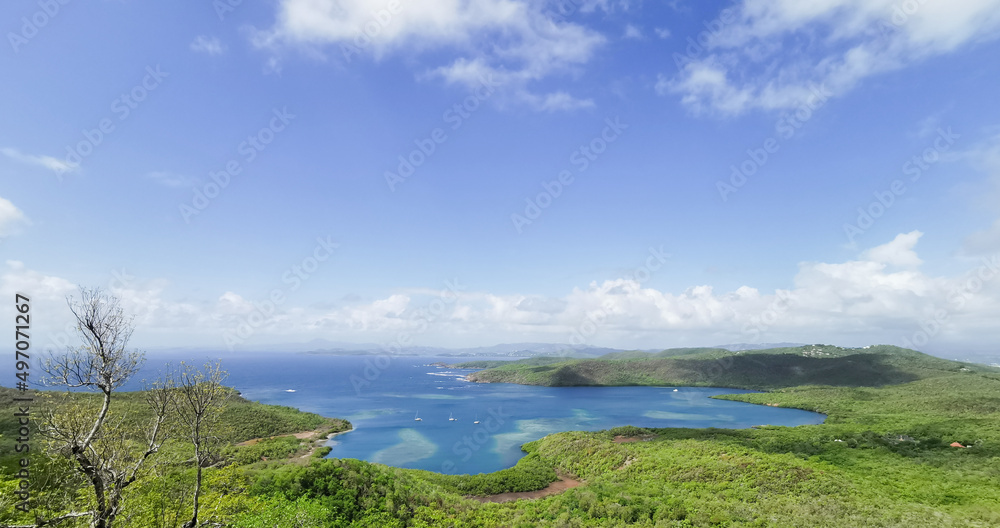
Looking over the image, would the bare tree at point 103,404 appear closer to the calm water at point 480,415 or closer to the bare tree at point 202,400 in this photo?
the bare tree at point 202,400

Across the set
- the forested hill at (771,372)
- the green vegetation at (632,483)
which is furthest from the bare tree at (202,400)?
the forested hill at (771,372)

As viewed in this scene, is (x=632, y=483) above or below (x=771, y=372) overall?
above

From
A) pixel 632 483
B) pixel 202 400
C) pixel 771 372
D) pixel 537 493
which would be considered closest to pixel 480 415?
pixel 537 493

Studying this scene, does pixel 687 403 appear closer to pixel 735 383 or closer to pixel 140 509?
pixel 735 383

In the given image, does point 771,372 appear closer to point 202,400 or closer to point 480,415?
point 480,415

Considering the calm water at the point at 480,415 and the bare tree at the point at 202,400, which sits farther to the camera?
the calm water at the point at 480,415

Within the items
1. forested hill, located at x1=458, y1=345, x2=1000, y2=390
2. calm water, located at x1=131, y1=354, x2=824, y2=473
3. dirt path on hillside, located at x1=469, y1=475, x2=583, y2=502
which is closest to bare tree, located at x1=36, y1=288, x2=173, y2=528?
dirt path on hillside, located at x1=469, y1=475, x2=583, y2=502

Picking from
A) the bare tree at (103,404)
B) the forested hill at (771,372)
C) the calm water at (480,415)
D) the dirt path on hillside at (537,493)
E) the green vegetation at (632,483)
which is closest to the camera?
the bare tree at (103,404)

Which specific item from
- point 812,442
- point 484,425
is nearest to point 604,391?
point 484,425
